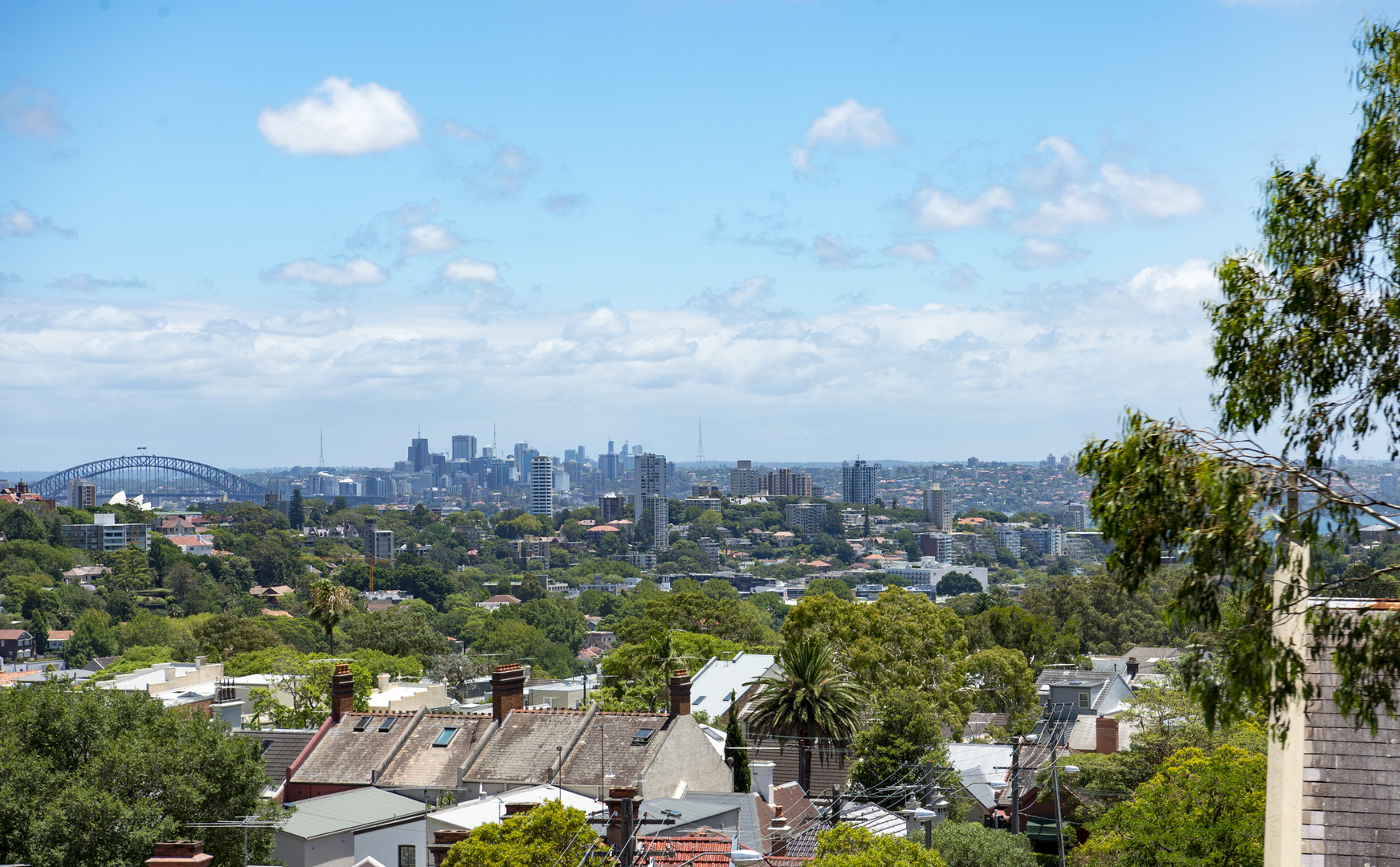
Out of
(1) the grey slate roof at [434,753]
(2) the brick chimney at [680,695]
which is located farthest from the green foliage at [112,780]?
(2) the brick chimney at [680,695]

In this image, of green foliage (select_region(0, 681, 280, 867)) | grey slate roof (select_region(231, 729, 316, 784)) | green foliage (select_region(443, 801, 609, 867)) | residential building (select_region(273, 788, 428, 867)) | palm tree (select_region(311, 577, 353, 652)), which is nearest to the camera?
green foliage (select_region(443, 801, 609, 867))

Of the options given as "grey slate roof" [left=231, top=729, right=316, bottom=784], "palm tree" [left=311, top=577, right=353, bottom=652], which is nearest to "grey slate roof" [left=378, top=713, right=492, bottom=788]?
"grey slate roof" [left=231, top=729, right=316, bottom=784]

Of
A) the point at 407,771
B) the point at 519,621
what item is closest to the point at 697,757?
the point at 407,771

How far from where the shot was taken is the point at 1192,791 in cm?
2684

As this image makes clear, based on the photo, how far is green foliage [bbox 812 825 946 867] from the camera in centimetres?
2411

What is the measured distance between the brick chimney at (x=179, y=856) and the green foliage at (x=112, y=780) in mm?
5473

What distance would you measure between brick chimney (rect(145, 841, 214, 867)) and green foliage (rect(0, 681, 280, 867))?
5473 millimetres

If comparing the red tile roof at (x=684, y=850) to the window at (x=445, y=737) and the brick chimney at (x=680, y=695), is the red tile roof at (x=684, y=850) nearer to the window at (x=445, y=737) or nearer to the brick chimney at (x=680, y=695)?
the brick chimney at (x=680, y=695)

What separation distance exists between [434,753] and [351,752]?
2778 millimetres

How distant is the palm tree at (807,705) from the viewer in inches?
1859

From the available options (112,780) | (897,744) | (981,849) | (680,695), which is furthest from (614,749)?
(112,780)

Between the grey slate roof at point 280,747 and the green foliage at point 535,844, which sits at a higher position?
the green foliage at point 535,844

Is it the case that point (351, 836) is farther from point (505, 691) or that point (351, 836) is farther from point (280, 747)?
point (280, 747)

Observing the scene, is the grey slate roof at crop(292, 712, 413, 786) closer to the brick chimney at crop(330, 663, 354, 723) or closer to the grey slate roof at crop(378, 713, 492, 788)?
the brick chimney at crop(330, 663, 354, 723)
